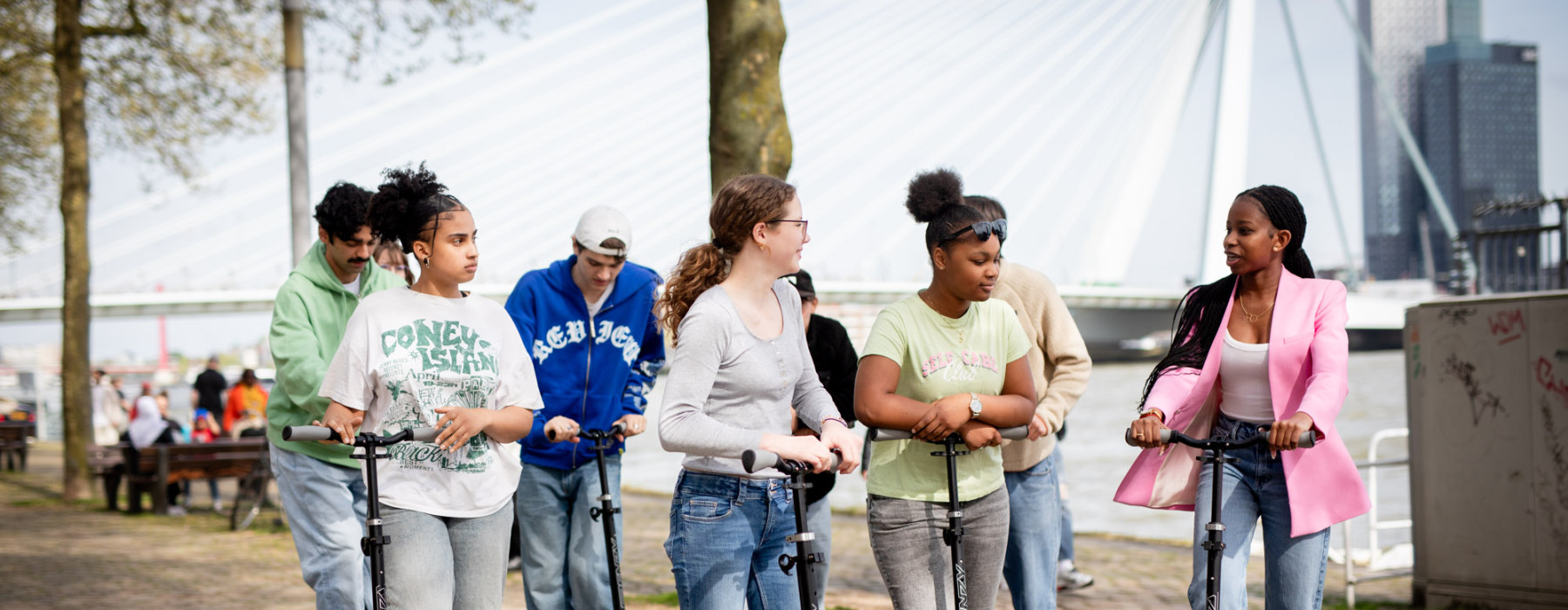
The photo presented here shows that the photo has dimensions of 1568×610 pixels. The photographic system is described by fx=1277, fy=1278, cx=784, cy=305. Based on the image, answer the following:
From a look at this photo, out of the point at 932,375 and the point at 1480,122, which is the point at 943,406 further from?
the point at 1480,122

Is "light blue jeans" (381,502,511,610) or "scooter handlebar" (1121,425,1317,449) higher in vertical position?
"scooter handlebar" (1121,425,1317,449)

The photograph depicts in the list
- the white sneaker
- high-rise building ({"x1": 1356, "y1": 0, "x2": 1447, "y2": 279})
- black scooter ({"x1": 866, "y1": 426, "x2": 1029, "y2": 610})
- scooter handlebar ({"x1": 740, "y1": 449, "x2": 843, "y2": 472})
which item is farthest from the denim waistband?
high-rise building ({"x1": 1356, "y1": 0, "x2": 1447, "y2": 279})

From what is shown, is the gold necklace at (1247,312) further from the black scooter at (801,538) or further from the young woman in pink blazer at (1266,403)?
the black scooter at (801,538)

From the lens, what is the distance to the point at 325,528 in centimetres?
416

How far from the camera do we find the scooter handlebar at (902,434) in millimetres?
3386

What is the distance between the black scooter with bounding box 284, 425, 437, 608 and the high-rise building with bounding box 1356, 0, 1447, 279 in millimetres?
103167

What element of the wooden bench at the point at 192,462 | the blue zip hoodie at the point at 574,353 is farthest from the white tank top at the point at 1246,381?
the wooden bench at the point at 192,462

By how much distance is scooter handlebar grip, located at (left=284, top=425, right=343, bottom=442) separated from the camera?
3047mm

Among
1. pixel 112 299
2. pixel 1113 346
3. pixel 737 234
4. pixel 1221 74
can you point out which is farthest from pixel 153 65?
pixel 1113 346

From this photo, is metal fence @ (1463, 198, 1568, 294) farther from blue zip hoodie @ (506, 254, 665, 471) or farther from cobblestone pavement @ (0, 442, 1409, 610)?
blue zip hoodie @ (506, 254, 665, 471)

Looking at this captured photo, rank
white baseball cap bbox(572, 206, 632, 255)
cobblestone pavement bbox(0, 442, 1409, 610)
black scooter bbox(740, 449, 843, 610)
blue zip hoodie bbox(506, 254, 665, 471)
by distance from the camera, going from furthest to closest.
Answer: cobblestone pavement bbox(0, 442, 1409, 610)
blue zip hoodie bbox(506, 254, 665, 471)
white baseball cap bbox(572, 206, 632, 255)
black scooter bbox(740, 449, 843, 610)

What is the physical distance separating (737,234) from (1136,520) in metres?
11.1

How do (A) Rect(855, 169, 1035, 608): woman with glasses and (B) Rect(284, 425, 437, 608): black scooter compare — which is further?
(A) Rect(855, 169, 1035, 608): woman with glasses

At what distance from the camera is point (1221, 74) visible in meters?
31.6
